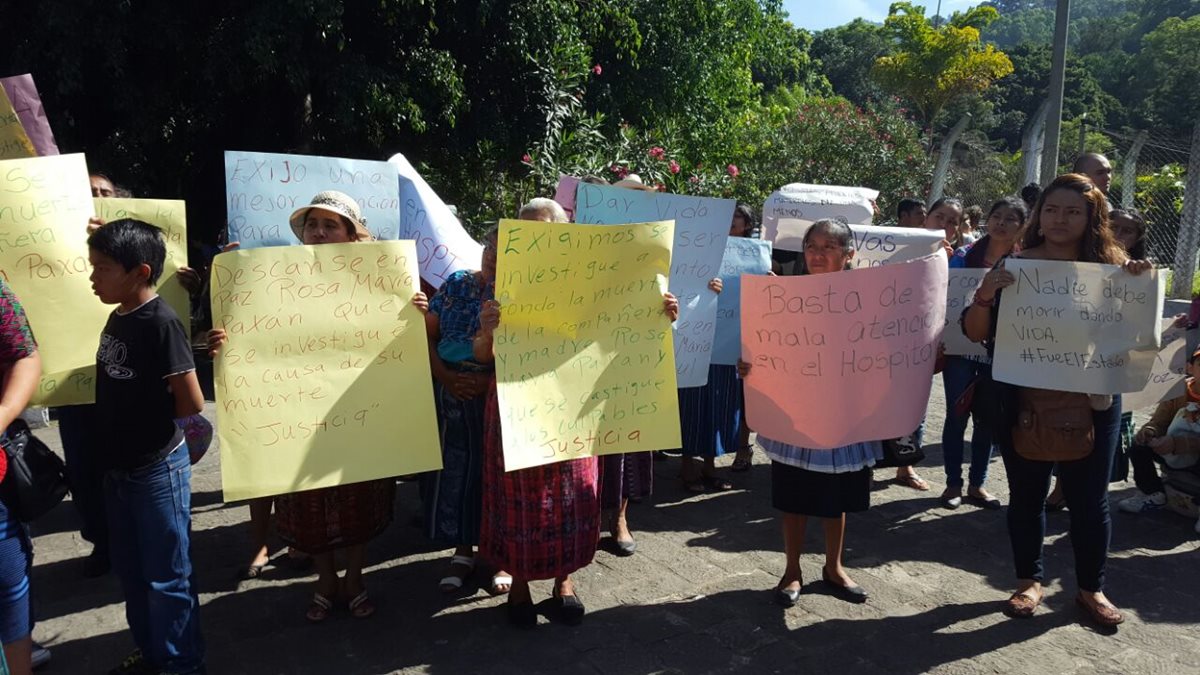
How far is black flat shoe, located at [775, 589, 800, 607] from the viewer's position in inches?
153

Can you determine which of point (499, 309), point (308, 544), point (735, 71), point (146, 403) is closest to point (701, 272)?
point (499, 309)

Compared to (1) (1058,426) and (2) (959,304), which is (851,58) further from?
(1) (1058,426)

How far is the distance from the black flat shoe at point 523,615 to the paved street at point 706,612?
0.05 metres

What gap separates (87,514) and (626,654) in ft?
8.36

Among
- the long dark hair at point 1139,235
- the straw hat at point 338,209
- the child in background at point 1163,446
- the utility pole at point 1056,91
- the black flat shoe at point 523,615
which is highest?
the utility pole at point 1056,91


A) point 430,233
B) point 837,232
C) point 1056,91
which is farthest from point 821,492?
point 1056,91

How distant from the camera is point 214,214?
1135 cm

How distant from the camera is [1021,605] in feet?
12.3

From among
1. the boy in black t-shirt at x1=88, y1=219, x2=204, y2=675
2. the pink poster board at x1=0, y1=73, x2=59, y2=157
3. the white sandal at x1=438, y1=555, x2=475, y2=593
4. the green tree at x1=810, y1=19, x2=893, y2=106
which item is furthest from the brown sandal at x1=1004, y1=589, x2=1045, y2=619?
the green tree at x1=810, y1=19, x2=893, y2=106

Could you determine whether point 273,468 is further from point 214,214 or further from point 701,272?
point 214,214

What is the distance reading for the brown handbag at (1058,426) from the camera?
3.55 metres

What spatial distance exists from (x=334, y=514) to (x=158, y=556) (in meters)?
0.77

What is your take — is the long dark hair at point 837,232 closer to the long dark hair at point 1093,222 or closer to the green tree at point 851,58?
the long dark hair at point 1093,222

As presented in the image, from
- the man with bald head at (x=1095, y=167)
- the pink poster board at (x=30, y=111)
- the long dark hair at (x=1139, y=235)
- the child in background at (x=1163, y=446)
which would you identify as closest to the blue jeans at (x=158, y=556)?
the pink poster board at (x=30, y=111)
